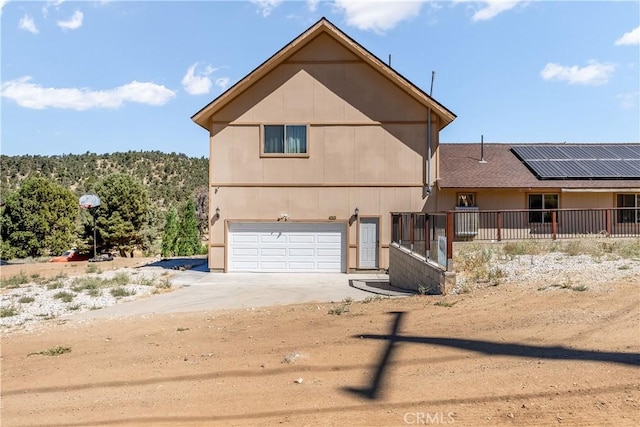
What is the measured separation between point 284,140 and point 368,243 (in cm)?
544

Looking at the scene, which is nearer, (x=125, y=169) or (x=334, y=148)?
(x=334, y=148)

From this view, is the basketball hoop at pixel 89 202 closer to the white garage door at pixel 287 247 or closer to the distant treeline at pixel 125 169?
the white garage door at pixel 287 247

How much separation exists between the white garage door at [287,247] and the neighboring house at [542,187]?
4352 mm

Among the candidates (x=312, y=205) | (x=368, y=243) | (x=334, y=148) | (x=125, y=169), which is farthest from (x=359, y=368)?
(x=125, y=169)

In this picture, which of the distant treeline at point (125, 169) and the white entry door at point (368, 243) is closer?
the white entry door at point (368, 243)

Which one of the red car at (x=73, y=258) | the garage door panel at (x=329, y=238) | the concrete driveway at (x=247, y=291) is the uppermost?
the garage door panel at (x=329, y=238)

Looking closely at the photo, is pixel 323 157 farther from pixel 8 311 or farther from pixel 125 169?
pixel 125 169

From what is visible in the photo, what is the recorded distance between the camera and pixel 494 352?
574 cm

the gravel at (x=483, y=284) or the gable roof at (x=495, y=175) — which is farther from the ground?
the gable roof at (x=495, y=175)

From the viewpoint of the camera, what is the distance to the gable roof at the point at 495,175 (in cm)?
1997

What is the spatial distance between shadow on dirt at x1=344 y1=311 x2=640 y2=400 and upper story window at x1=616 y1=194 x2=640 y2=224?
18.2m

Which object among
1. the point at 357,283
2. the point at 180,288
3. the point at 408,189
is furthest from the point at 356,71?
the point at 180,288

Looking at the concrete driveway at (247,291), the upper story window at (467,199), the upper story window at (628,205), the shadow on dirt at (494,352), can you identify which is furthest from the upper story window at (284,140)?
the upper story window at (628,205)

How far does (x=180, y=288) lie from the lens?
1473cm
